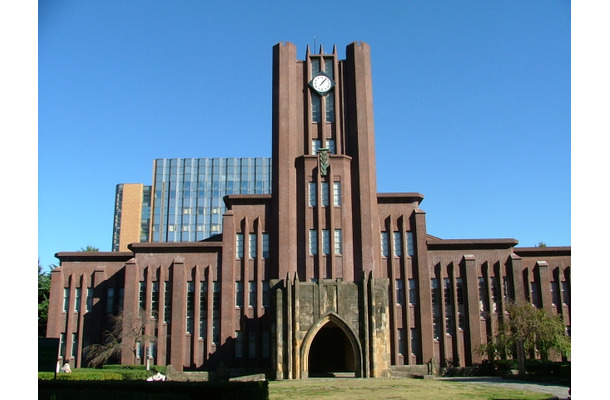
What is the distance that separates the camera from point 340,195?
46844mm

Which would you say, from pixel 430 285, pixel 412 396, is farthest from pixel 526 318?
pixel 412 396

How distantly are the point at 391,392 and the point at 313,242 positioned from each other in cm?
1970

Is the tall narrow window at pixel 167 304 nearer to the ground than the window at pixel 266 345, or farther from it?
farther from it

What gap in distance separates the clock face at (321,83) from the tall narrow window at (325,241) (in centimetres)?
1120

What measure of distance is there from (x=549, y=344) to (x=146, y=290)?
2793 cm

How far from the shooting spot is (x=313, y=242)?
46.2 metres

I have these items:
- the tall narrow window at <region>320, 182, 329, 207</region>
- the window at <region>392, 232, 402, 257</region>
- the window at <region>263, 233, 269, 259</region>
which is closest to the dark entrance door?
the window at <region>263, 233, 269, 259</region>

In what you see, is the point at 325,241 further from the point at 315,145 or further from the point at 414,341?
the point at 414,341

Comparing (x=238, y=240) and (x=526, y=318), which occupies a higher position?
(x=238, y=240)

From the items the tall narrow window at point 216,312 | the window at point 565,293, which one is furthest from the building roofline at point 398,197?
the tall narrow window at point 216,312

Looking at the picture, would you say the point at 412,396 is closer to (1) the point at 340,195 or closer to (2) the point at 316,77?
(1) the point at 340,195

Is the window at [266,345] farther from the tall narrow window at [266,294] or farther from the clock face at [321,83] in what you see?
the clock face at [321,83]

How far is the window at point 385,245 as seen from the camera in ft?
155

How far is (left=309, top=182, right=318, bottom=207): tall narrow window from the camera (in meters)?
46.8
